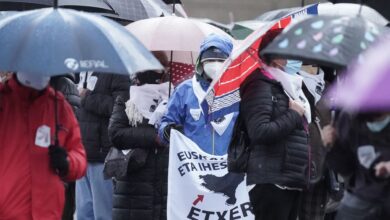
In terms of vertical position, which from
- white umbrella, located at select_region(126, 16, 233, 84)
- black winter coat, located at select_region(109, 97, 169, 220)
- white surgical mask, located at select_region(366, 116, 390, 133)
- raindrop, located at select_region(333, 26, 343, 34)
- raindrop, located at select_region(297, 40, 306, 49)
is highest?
raindrop, located at select_region(333, 26, 343, 34)

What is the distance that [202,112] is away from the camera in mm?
6879

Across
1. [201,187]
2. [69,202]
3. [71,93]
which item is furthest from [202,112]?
[69,202]

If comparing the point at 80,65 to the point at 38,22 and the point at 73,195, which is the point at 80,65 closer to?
the point at 38,22

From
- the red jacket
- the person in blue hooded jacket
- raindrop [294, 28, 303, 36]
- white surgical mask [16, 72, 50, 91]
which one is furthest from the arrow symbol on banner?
raindrop [294, 28, 303, 36]

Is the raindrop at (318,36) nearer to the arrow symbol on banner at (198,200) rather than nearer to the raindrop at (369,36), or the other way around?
the raindrop at (369,36)

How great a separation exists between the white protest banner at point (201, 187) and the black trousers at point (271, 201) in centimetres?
33

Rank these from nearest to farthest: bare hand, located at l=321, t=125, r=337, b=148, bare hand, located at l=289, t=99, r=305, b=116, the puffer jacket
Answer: bare hand, located at l=321, t=125, r=337, b=148 → the puffer jacket → bare hand, located at l=289, t=99, r=305, b=116

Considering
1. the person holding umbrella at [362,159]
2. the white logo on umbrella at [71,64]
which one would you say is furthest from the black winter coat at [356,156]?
the white logo on umbrella at [71,64]

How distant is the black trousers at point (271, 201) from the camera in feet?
20.3

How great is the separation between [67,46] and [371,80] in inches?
59.0

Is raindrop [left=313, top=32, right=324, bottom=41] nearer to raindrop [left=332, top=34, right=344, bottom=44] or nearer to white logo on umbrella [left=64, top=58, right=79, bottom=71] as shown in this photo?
raindrop [left=332, top=34, right=344, bottom=44]

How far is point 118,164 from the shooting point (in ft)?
24.1

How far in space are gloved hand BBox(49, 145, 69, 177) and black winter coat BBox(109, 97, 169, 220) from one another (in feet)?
7.01

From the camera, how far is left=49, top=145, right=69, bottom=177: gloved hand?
507 cm
